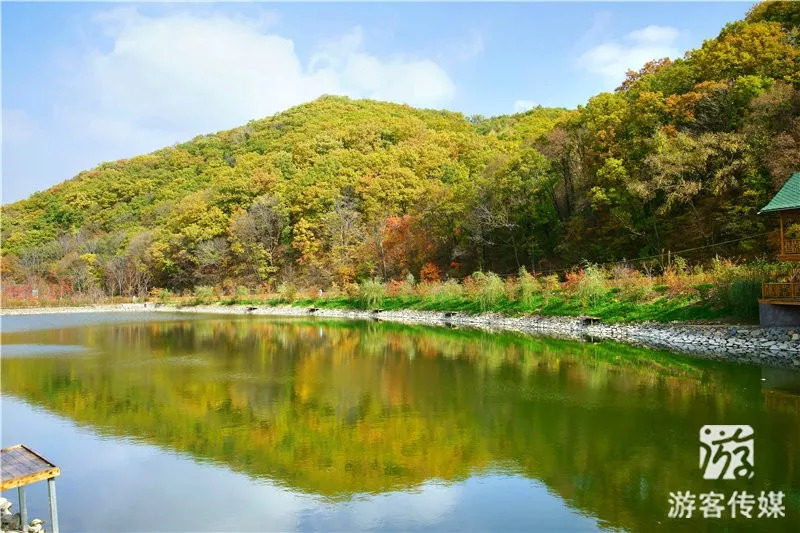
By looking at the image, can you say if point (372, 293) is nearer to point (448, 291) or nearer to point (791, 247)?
point (448, 291)

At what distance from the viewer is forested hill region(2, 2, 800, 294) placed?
81.6 ft

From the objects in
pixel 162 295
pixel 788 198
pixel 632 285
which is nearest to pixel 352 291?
pixel 632 285

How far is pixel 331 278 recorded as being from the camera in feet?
157

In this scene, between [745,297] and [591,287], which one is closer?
[745,297]

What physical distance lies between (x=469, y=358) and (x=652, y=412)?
7784 millimetres

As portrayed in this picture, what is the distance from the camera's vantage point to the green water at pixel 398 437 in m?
6.90

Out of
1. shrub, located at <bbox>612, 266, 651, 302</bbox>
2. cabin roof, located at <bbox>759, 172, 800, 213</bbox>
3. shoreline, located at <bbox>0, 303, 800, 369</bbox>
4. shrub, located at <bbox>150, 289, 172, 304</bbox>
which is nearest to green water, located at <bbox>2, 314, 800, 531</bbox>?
shoreline, located at <bbox>0, 303, 800, 369</bbox>

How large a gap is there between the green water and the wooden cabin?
111 inches

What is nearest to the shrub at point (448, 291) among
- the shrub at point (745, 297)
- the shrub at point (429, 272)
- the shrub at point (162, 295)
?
the shrub at point (429, 272)

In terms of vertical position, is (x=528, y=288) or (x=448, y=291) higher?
(x=528, y=288)

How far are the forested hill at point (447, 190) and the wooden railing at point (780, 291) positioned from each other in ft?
23.0

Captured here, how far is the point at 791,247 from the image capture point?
1641 centimetres

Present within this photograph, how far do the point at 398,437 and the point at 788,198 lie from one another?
43.2ft

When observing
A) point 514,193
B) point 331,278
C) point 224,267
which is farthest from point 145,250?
point 514,193
